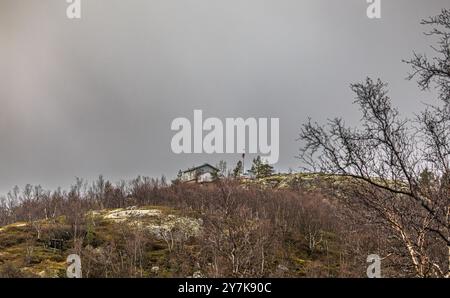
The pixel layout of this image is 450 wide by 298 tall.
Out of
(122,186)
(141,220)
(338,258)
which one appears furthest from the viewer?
(122,186)

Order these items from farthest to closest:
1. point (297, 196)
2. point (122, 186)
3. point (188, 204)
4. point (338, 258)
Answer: point (122, 186) < point (297, 196) < point (188, 204) < point (338, 258)

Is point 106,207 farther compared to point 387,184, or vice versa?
point 106,207

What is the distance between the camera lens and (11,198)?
116812mm

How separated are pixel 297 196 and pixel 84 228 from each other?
52313 millimetres

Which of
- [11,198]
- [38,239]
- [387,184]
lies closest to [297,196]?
[38,239]

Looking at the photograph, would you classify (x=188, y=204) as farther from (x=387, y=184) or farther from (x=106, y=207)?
(x=387, y=184)

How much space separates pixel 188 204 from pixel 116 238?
2697 centimetres

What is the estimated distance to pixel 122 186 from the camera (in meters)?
114

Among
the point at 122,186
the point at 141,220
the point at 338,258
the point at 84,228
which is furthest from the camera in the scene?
the point at 122,186
